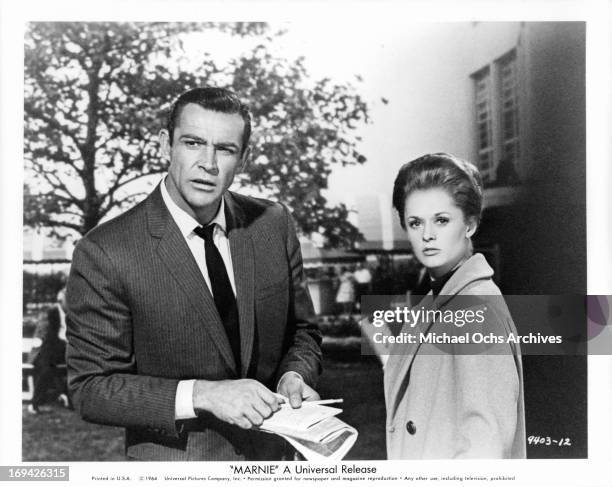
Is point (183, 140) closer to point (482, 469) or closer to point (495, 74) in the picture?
point (495, 74)

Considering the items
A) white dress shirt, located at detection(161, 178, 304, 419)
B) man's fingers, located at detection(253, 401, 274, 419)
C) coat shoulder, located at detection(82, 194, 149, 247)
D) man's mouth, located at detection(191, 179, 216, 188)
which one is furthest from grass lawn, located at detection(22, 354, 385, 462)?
man's mouth, located at detection(191, 179, 216, 188)

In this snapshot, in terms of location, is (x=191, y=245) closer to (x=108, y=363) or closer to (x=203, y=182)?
(x=203, y=182)

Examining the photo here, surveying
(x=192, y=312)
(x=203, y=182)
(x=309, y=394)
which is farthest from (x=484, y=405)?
(x=203, y=182)

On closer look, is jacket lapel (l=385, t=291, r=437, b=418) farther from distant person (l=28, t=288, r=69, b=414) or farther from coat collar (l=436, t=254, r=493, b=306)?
distant person (l=28, t=288, r=69, b=414)

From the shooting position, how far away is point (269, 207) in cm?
245

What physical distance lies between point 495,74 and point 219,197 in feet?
4.16

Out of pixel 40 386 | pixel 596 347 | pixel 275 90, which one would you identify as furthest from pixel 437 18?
pixel 40 386

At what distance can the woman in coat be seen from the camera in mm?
2330

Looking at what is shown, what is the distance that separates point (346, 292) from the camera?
2551 mm

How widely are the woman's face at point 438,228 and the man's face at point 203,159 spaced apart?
727 mm

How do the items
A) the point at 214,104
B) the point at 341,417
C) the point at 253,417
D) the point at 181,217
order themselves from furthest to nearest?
the point at 341,417, the point at 214,104, the point at 181,217, the point at 253,417

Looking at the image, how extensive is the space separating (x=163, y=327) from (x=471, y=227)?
1.24m

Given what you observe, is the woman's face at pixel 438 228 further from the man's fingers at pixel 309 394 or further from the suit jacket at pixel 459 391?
the man's fingers at pixel 309 394

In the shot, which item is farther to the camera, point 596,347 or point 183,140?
point 596,347
